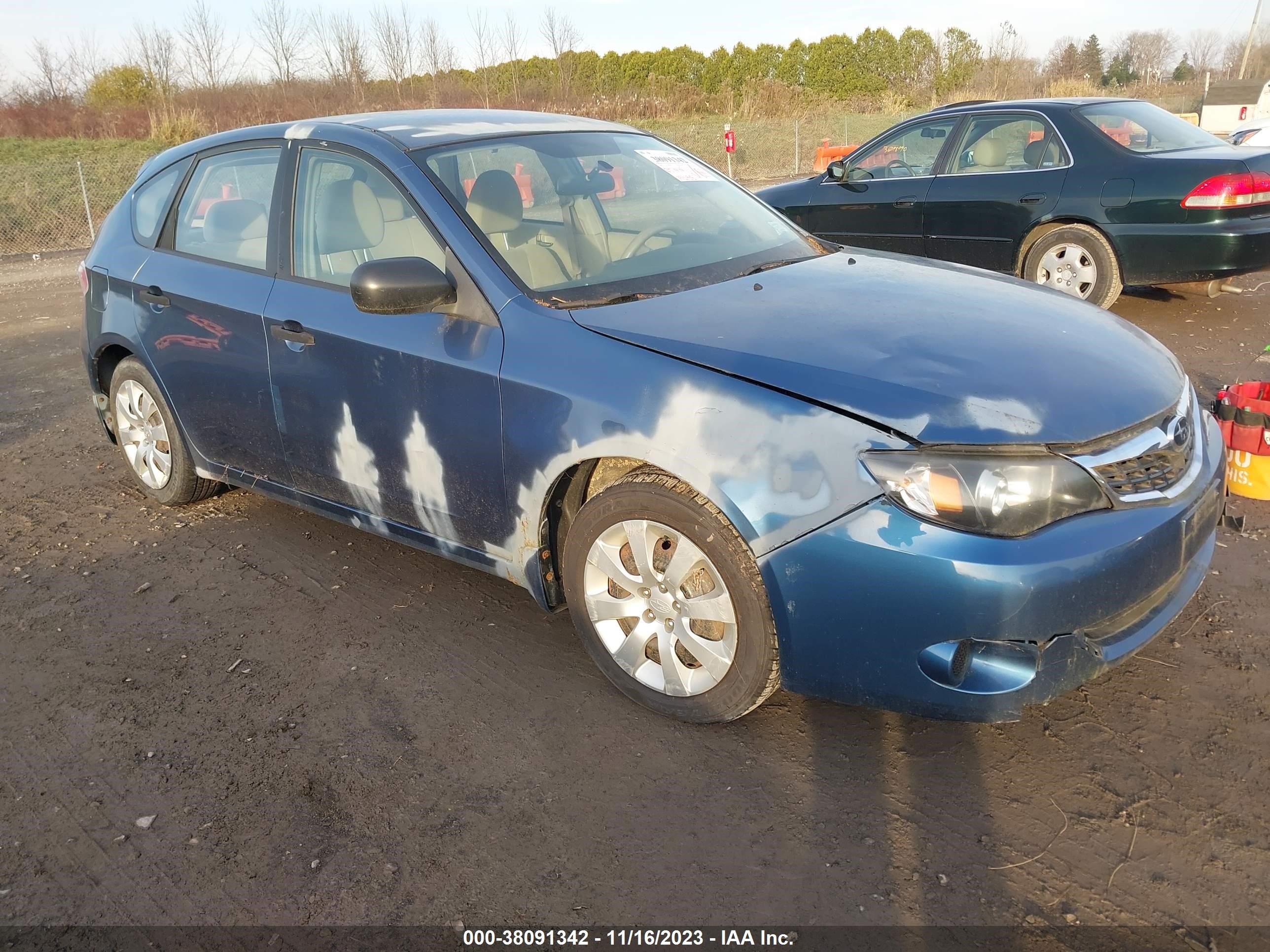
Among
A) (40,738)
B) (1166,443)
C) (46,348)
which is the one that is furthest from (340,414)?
(46,348)

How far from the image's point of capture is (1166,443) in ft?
9.19

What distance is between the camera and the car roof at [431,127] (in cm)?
377

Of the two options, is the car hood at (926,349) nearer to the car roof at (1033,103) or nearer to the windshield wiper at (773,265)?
the windshield wiper at (773,265)

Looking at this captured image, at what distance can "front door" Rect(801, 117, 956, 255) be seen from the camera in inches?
316

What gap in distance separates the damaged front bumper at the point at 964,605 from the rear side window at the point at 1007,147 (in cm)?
546

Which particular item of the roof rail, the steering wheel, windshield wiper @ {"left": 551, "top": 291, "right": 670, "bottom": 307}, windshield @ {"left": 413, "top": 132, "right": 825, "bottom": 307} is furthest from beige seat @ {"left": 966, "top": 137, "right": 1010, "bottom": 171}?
windshield wiper @ {"left": 551, "top": 291, "right": 670, "bottom": 307}

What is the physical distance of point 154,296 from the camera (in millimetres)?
4449

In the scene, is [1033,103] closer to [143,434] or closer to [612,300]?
[612,300]

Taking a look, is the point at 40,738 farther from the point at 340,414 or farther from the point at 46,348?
the point at 46,348

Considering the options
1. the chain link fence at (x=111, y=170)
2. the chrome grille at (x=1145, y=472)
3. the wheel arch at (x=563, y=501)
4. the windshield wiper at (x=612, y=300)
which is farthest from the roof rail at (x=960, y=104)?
the wheel arch at (x=563, y=501)

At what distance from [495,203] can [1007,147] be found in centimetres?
544

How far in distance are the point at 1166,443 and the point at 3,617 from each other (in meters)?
4.22

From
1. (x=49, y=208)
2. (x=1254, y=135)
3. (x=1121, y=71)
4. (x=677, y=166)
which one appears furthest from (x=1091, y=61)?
(x=677, y=166)

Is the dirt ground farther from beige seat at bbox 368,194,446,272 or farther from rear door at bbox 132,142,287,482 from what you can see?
beige seat at bbox 368,194,446,272
